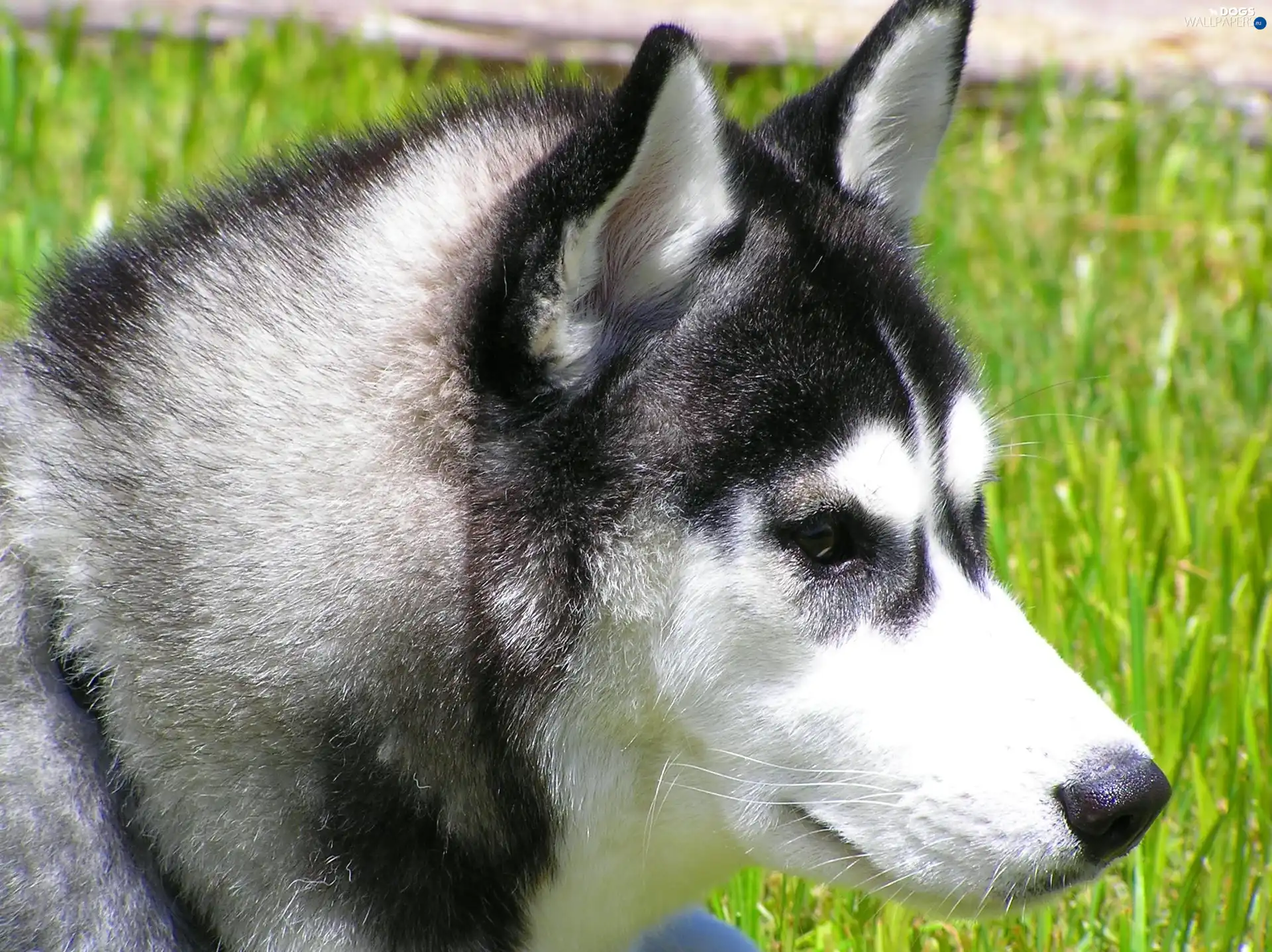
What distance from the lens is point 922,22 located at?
8.52 feet

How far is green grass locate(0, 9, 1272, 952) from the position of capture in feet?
9.97

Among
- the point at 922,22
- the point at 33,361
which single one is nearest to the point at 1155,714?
the point at 922,22

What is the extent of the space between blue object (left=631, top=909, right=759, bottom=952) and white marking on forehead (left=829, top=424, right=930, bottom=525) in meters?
0.82

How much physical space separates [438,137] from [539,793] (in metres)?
1.01

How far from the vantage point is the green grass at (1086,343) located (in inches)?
120

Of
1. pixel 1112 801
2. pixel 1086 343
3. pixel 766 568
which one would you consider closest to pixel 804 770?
pixel 766 568

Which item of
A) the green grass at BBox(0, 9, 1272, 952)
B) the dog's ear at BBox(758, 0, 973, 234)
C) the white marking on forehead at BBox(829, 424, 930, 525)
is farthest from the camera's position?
the green grass at BBox(0, 9, 1272, 952)

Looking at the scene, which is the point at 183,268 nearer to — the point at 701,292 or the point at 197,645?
the point at 197,645

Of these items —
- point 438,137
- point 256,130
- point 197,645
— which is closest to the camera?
point 197,645

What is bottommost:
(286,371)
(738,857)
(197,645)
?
(738,857)

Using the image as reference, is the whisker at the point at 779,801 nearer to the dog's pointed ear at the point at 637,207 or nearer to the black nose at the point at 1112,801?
the black nose at the point at 1112,801

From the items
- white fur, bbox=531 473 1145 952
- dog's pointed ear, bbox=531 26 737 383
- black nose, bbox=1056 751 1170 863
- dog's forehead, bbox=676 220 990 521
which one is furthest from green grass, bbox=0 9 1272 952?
dog's pointed ear, bbox=531 26 737 383

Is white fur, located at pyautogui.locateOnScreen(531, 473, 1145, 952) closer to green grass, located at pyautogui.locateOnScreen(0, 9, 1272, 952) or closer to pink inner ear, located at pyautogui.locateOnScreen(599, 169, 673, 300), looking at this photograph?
green grass, located at pyautogui.locateOnScreen(0, 9, 1272, 952)

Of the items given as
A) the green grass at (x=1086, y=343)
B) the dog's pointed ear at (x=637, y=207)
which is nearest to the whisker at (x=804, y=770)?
the green grass at (x=1086, y=343)
